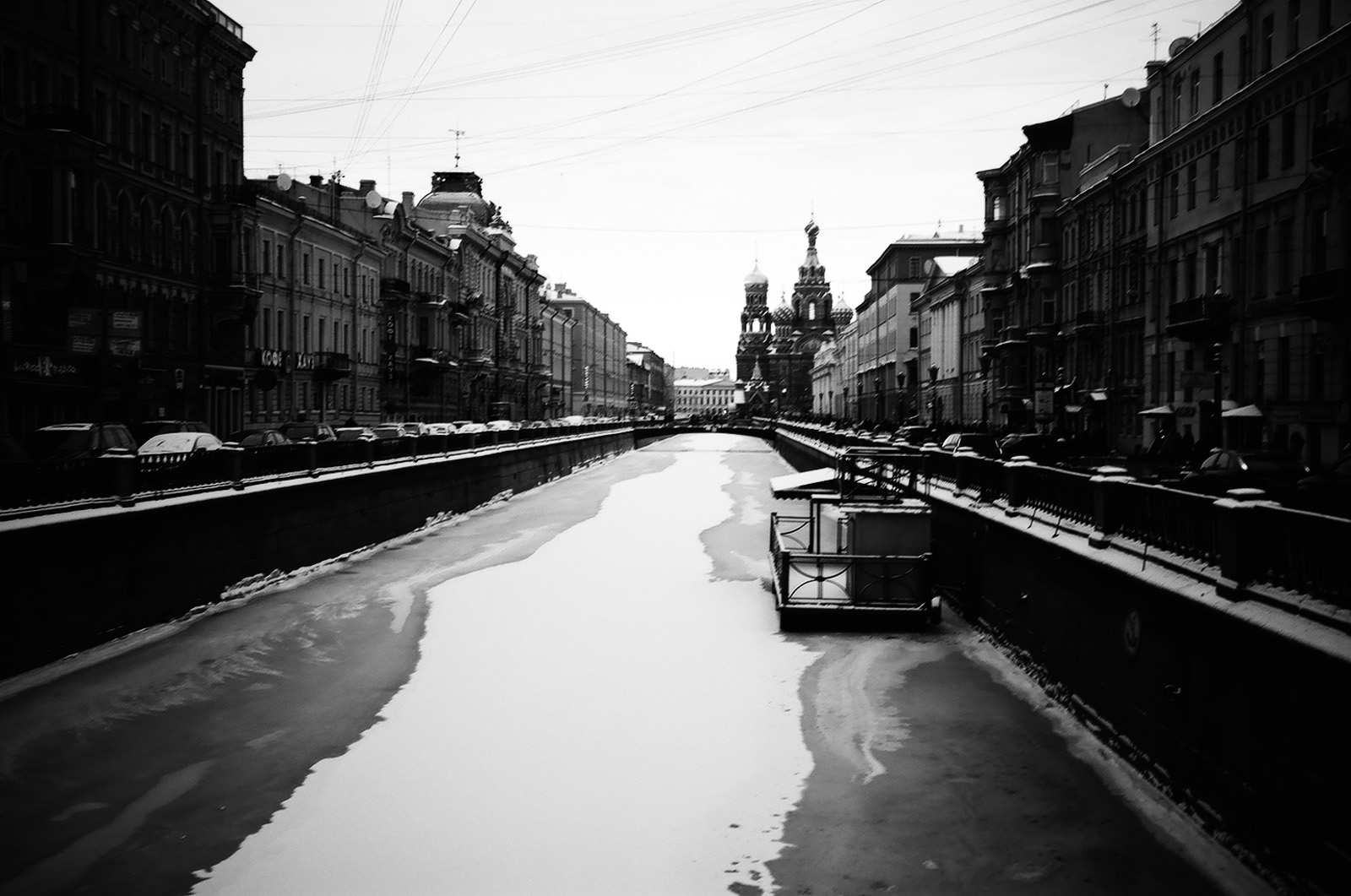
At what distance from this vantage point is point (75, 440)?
27156mm

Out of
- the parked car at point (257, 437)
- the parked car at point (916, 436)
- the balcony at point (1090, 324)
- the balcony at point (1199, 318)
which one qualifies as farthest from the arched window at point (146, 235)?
the balcony at point (1090, 324)

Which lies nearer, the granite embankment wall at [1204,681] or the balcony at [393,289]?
the granite embankment wall at [1204,681]

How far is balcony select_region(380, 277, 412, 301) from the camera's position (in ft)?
234

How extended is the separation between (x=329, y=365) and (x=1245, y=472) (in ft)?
152

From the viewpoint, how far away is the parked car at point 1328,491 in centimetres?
1362

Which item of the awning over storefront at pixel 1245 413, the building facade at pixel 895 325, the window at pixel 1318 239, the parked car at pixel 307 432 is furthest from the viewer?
the building facade at pixel 895 325

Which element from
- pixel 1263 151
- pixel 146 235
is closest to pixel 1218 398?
pixel 1263 151

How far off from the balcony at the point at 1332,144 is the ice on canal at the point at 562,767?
19854 millimetres

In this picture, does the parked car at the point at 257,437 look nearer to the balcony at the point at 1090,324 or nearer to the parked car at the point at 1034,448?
the parked car at the point at 1034,448

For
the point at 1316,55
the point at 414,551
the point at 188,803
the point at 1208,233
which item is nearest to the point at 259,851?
the point at 188,803

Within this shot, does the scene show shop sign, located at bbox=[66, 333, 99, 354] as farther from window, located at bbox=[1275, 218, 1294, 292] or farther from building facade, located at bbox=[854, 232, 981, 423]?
building facade, located at bbox=[854, 232, 981, 423]

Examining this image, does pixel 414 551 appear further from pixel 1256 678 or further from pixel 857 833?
pixel 1256 678

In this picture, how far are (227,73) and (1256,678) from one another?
2038 inches

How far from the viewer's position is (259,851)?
8.99 metres
